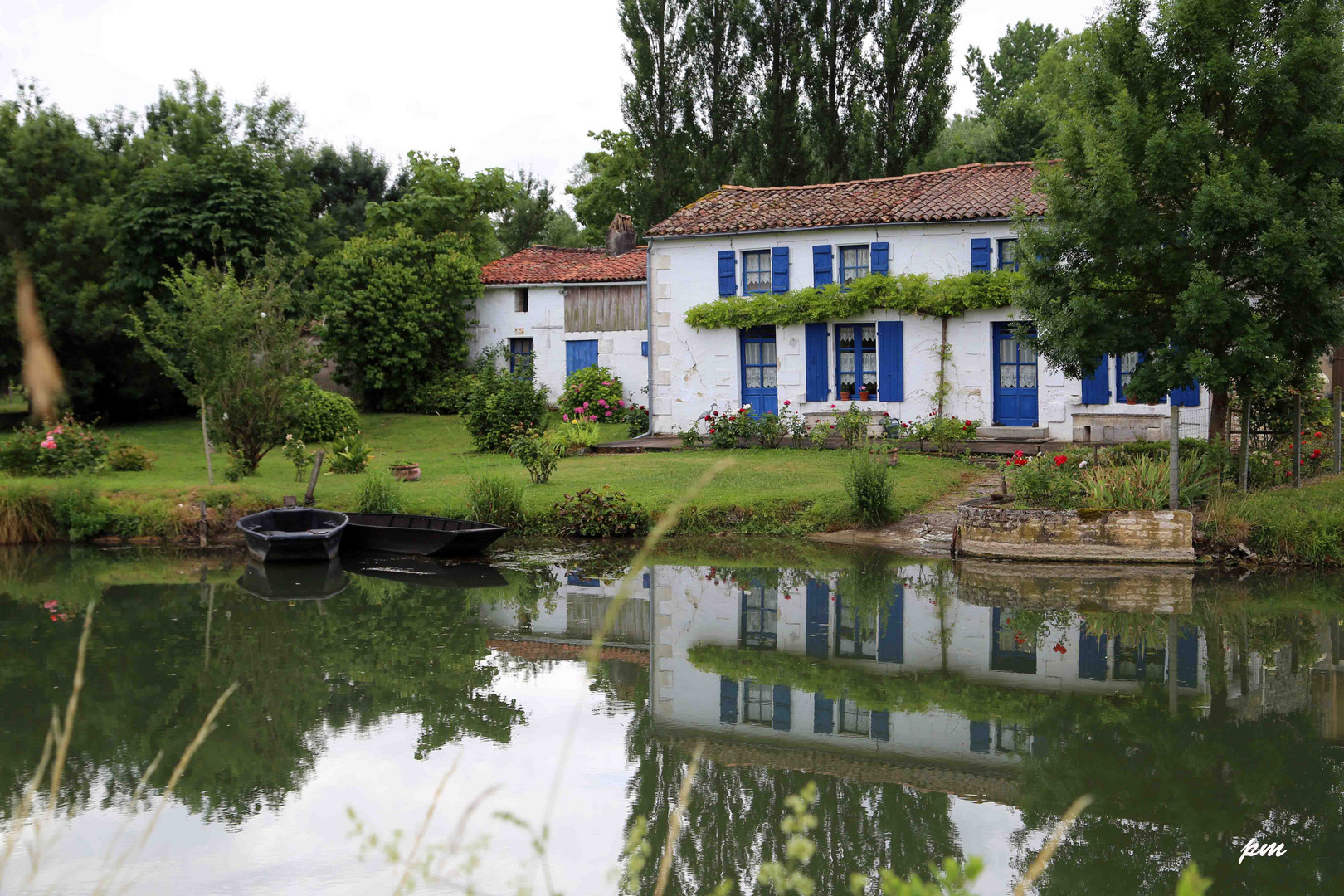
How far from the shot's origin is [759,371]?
78.8 ft

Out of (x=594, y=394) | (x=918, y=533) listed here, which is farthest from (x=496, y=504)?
(x=594, y=394)

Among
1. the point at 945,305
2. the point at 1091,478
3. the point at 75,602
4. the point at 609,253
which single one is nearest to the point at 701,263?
the point at 945,305

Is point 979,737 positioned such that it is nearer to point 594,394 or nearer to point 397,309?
point 594,394

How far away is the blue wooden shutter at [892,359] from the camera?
2259 cm

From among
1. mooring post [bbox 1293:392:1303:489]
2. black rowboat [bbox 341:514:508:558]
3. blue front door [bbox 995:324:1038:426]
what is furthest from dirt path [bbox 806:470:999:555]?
blue front door [bbox 995:324:1038:426]

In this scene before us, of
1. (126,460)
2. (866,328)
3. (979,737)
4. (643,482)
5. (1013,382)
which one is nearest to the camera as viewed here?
(979,737)

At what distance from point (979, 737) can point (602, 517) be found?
29.5ft

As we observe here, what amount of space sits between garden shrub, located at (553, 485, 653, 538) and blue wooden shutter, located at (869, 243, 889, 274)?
8741mm

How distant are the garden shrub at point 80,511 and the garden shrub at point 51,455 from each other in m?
1.75

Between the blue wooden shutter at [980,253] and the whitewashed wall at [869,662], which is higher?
the blue wooden shutter at [980,253]

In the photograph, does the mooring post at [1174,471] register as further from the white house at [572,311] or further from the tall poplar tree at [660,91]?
the tall poplar tree at [660,91]

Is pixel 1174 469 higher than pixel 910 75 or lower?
lower

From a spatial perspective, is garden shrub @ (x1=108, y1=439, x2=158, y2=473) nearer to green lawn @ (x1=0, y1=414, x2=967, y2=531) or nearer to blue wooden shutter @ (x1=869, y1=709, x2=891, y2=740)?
green lawn @ (x1=0, y1=414, x2=967, y2=531)

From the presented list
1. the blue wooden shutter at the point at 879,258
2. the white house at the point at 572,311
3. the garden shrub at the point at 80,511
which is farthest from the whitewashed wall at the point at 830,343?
the garden shrub at the point at 80,511
